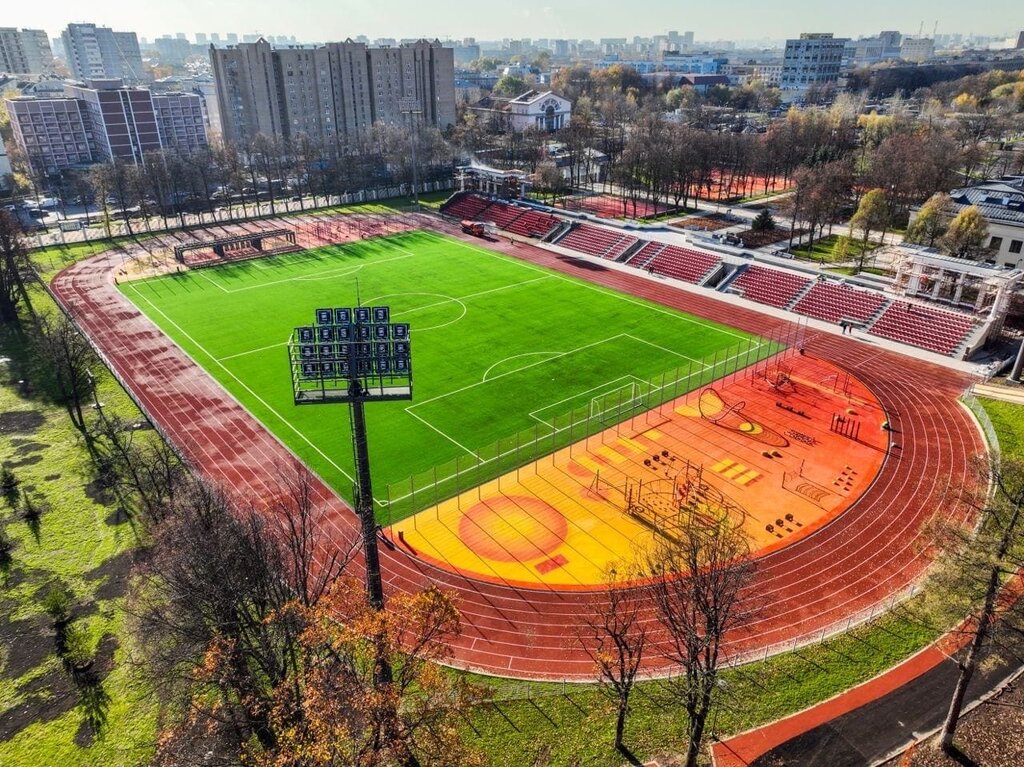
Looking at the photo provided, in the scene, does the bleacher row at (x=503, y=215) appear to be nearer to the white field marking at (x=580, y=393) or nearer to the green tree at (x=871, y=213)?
the green tree at (x=871, y=213)

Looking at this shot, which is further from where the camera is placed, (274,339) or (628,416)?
(274,339)

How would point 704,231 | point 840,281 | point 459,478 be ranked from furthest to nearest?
point 704,231 < point 840,281 < point 459,478

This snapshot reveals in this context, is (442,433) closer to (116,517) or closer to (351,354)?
(116,517)

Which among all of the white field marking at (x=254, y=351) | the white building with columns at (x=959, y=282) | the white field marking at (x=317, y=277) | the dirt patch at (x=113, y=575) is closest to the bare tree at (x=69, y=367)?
the white field marking at (x=254, y=351)

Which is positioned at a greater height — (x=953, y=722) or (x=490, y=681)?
(x=953, y=722)

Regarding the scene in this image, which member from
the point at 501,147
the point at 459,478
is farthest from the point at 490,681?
the point at 501,147

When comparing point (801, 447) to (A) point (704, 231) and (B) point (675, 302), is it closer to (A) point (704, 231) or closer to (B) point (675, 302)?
(B) point (675, 302)
